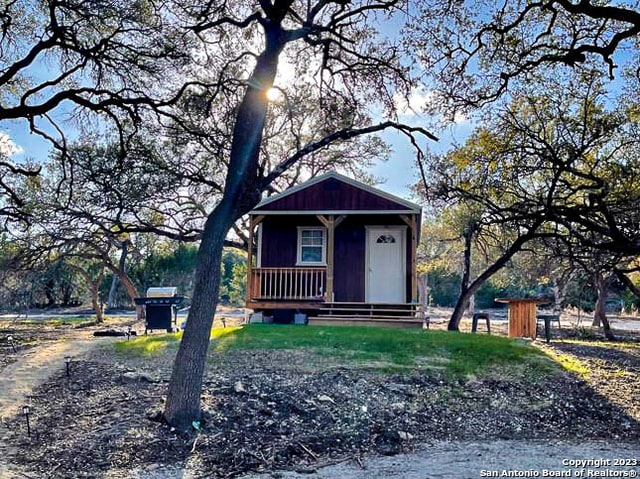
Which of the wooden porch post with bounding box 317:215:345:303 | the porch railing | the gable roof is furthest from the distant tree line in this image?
the wooden porch post with bounding box 317:215:345:303

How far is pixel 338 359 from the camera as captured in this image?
861cm

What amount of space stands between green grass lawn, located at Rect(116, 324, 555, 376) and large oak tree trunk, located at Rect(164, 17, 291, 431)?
9.80ft

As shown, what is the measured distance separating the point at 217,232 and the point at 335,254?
30.6 ft

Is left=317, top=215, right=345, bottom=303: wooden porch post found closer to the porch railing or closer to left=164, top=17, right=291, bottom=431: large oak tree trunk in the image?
the porch railing

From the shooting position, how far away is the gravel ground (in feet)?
17.4

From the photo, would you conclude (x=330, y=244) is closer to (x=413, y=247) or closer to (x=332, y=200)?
(x=332, y=200)

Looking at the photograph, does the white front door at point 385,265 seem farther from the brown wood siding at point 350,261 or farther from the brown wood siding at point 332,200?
the brown wood siding at point 332,200

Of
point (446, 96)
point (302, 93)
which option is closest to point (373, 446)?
point (446, 96)

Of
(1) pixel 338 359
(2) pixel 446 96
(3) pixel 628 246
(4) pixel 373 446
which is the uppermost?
(2) pixel 446 96

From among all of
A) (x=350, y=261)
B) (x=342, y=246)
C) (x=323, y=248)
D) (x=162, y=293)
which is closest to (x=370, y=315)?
(x=350, y=261)

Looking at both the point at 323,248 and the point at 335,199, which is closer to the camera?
the point at 335,199

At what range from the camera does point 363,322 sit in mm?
13867

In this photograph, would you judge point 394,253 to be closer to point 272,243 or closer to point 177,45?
point 272,243

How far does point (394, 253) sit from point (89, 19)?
9.50 m
